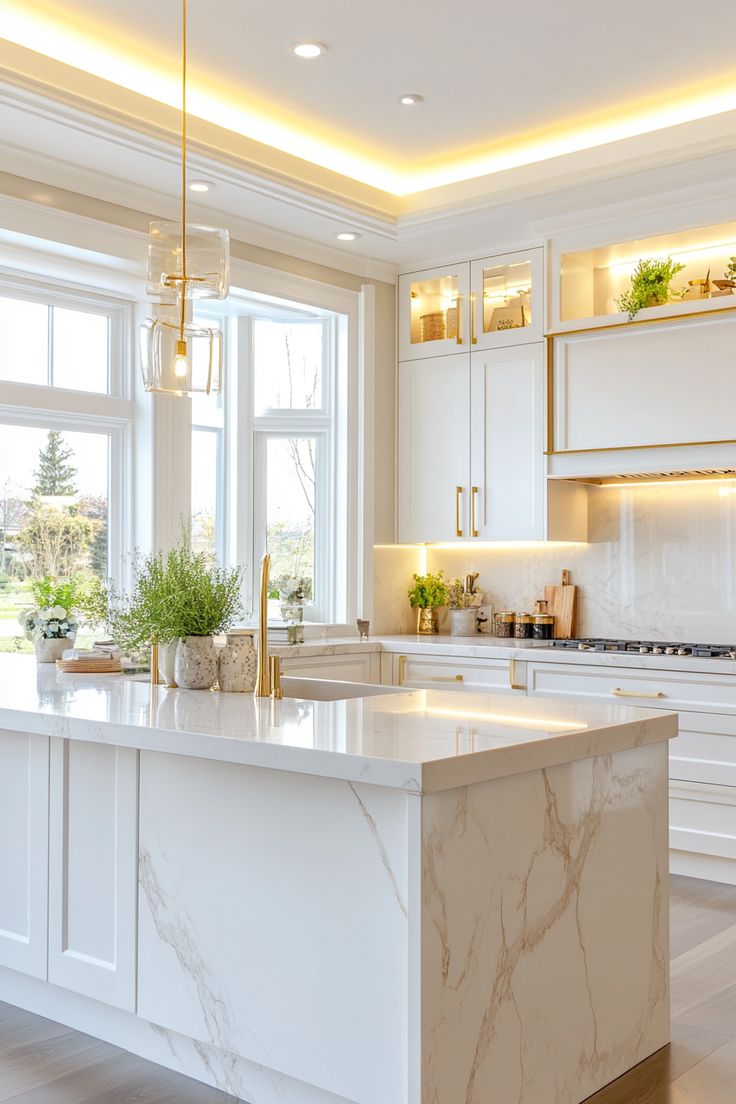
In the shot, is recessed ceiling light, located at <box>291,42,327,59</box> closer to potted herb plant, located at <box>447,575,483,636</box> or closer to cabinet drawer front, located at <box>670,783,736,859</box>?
potted herb plant, located at <box>447,575,483,636</box>

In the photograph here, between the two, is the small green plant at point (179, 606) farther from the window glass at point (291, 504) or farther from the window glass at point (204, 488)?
the window glass at point (291, 504)

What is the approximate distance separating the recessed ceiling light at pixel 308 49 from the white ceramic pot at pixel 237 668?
2.17 metres

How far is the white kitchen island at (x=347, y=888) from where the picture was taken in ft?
6.64

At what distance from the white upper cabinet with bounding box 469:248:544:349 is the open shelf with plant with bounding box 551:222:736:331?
144mm

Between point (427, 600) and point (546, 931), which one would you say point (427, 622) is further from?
point (546, 931)

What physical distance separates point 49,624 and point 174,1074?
1772mm

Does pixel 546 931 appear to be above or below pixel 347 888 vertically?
below

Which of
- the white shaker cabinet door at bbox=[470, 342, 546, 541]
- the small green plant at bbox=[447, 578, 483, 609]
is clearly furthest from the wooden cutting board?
the small green plant at bbox=[447, 578, 483, 609]

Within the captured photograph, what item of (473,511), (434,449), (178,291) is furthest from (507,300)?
(178,291)

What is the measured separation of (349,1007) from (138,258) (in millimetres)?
3268

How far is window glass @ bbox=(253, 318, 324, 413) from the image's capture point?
211 inches

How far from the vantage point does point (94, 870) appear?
2582mm

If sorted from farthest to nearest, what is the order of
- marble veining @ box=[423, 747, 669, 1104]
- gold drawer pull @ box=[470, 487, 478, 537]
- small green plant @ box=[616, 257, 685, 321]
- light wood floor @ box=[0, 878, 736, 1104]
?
gold drawer pull @ box=[470, 487, 478, 537] → small green plant @ box=[616, 257, 685, 321] → light wood floor @ box=[0, 878, 736, 1104] → marble veining @ box=[423, 747, 669, 1104]

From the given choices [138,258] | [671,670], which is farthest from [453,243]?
[671,670]
